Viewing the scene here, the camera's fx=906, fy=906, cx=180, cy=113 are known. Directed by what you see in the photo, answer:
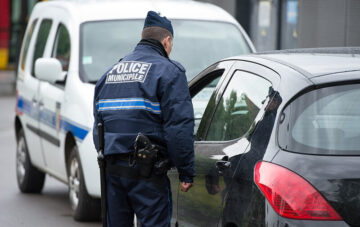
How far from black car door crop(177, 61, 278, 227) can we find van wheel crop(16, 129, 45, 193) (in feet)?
15.2

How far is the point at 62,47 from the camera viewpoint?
9.10 meters

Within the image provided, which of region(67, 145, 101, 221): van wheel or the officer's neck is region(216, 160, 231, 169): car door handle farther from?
region(67, 145, 101, 221): van wheel

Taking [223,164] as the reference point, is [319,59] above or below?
above

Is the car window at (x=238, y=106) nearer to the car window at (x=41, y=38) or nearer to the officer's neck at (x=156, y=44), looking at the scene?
the officer's neck at (x=156, y=44)

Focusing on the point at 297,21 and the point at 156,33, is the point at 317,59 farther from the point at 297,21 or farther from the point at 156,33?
the point at 297,21

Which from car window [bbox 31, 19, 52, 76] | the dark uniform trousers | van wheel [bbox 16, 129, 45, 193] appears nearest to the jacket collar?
the dark uniform trousers

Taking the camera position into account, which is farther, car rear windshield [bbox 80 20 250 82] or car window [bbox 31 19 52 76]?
car window [bbox 31 19 52 76]

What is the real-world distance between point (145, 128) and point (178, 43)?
398 cm

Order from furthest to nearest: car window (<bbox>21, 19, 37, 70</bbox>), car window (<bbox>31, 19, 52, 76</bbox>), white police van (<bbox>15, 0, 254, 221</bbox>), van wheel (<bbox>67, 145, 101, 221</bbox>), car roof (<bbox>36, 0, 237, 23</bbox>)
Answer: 1. car window (<bbox>21, 19, 37, 70</bbox>)
2. car window (<bbox>31, 19, 52, 76</bbox>)
3. car roof (<bbox>36, 0, 237, 23</bbox>)
4. white police van (<bbox>15, 0, 254, 221</bbox>)
5. van wheel (<bbox>67, 145, 101, 221</bbox>)

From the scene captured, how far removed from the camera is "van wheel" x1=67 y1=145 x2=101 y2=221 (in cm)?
780

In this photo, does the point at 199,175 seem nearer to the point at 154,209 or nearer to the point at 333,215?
the point at 154,209

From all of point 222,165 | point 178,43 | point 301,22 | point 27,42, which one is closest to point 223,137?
point 222,165

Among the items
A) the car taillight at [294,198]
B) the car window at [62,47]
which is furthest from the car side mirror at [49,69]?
the car taillight at [294,198]

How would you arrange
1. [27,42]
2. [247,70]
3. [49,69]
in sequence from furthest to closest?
[27,42] < [49,69] < [247,70]
